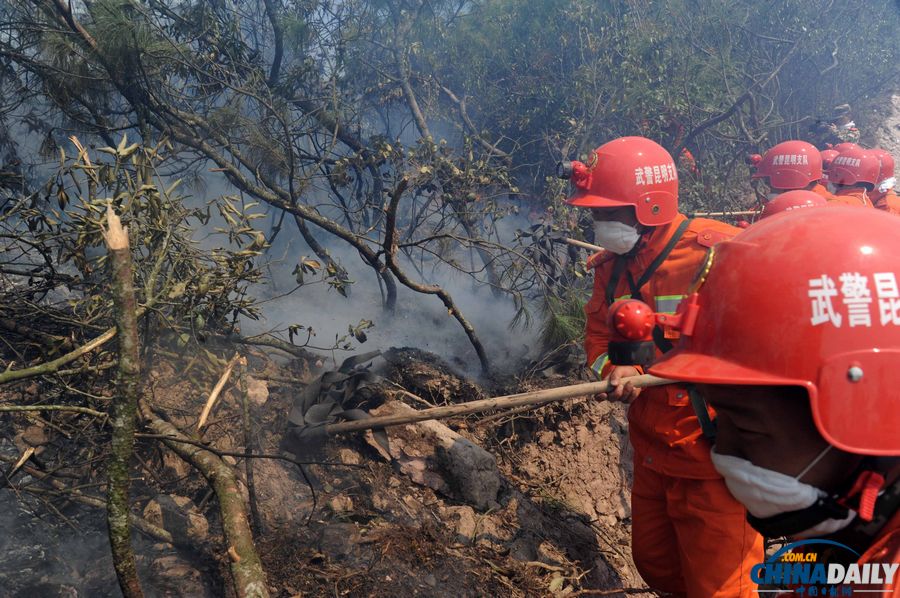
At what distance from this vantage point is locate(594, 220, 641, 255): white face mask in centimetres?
304

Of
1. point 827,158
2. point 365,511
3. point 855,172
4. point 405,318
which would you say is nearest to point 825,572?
point 365,511

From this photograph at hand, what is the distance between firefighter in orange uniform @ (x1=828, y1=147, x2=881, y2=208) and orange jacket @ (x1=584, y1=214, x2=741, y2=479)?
16.6 feet

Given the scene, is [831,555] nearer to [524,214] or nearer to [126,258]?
[126,258]

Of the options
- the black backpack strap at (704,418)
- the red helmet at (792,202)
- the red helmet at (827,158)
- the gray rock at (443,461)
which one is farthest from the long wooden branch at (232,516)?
the red helmet at (827,158)

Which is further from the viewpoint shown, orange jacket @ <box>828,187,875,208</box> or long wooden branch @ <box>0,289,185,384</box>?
orange jacket @ <box>828,187,875,208</box>

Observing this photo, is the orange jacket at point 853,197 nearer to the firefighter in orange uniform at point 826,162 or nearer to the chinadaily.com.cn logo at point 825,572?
the firefighter in orange uniform at point 826,162

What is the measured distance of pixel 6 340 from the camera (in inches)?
116

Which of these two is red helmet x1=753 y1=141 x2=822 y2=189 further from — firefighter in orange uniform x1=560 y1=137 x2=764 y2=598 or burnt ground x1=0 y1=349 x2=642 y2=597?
firefighter in orange uniform x1=560 y1=137 x2=764 y2=598

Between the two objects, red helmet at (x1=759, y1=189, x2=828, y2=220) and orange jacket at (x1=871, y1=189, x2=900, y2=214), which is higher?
orange jacket at (x1=871, y1=189, x2=900, y2=214)

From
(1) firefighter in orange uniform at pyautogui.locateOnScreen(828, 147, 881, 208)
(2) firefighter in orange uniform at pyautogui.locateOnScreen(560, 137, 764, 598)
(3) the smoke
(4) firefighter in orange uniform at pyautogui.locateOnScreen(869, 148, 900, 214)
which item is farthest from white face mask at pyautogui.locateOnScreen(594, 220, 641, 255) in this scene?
(4) firefighter in orange uniform at pyautogui.locateOnScreen(869, 148, 900, 214)

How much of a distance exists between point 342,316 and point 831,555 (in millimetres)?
5349

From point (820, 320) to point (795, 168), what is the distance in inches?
232

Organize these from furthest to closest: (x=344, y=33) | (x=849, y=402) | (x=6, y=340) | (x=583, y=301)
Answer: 1. (x=344, y=33)
2. (x=583, y=301)
3. (x=6, y=340)
4. (x=849, y=402)

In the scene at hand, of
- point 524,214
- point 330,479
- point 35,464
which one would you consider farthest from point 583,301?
point 524,214
